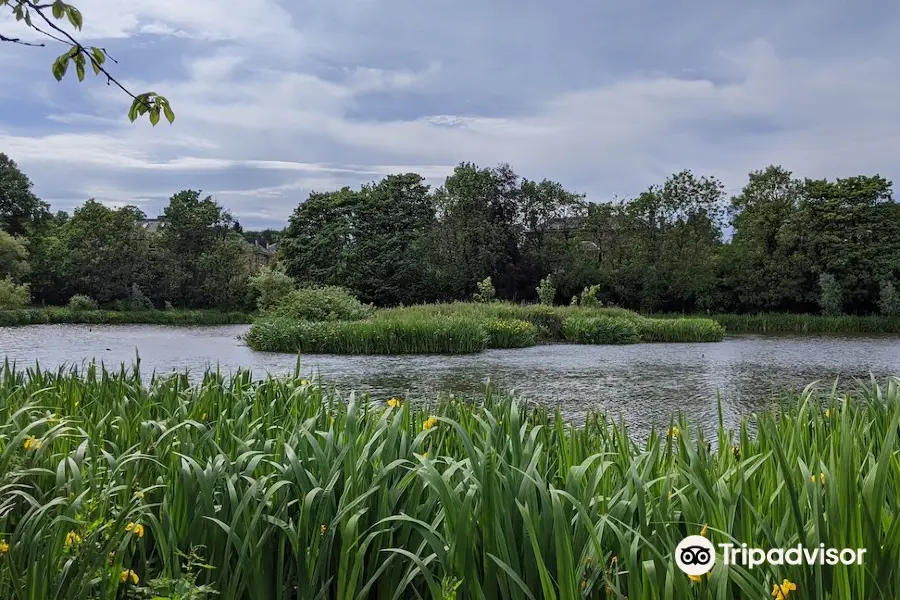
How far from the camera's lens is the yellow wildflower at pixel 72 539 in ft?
4.64

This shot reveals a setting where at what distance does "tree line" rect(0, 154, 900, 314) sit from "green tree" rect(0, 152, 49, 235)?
2807 millimetres

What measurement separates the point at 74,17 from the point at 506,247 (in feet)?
97.5

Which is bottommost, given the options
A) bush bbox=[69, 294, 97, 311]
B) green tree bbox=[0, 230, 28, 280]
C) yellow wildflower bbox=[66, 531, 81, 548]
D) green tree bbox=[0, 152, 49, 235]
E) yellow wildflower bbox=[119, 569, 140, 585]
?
yellow wildflower bbox=[119, 569, 140, 585]

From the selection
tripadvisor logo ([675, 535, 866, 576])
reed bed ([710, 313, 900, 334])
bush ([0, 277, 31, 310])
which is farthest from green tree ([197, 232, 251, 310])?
tripadvisor logo ([675, 535, 866, 576])

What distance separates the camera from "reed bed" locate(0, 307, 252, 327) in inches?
949

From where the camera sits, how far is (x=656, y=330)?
18.1 metres

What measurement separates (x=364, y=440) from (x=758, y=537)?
1.21 metres

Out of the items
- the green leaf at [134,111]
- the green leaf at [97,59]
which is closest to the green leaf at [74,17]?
the green leaf at [97,59]

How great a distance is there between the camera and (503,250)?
101 ft

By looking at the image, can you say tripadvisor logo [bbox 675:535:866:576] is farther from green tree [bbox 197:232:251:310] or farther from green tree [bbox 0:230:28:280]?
green tree [bbox 197:232:251:310]

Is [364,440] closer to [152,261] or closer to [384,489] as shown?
[384,489]

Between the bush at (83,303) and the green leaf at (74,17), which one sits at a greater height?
the green leaf at (74,17)

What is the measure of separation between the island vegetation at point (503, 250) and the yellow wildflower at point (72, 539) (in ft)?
86.1

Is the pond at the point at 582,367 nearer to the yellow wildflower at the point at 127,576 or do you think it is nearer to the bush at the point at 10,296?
the yellow wildflower at the point at 127,576
